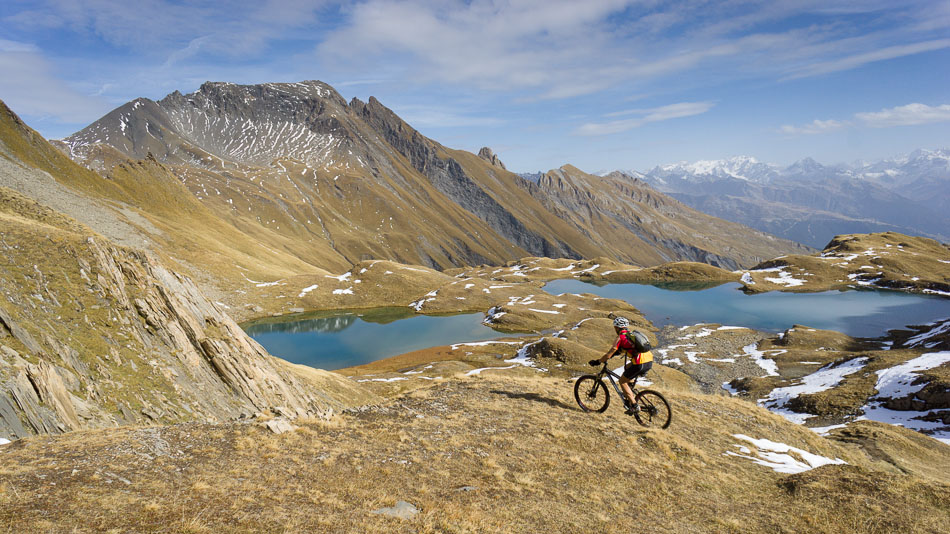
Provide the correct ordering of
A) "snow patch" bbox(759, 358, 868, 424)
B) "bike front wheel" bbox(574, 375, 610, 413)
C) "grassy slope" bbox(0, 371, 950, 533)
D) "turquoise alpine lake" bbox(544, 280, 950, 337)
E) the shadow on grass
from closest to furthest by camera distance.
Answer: "grassy slope" bbox(0, 371, 950, 533), "bike front wheel" bbox(574, 375, 610, 413), the shadow on grass, "snow patch" bbox(759, 358, 868, 424), "turquoise alpine lake" bbox(544, 280, 950, 337)

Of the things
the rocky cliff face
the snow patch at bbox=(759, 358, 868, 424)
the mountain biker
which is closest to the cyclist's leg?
the mountain biker

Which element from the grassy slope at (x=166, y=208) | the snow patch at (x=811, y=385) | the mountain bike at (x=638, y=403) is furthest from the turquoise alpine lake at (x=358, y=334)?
the mountain bike at (x=638, y=403)

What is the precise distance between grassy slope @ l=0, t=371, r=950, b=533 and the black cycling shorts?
245cm

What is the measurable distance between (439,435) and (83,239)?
3051 cm

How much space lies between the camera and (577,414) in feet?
64.1

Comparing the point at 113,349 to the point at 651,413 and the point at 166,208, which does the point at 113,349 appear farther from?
the point at 166,208

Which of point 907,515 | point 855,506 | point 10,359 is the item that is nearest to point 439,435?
point 855,506

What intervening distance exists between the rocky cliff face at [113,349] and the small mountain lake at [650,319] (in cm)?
5020

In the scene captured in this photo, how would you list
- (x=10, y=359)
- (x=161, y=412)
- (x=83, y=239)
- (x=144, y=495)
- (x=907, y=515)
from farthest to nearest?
(x=83, y=239), (x=161, y=412), (x=10, y=359), (x=907, y=515), (x=144, y=495)

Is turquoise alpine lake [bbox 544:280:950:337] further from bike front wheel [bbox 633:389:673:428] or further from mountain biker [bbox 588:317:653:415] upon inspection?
mountain biker [bbox 588:317:653:415]

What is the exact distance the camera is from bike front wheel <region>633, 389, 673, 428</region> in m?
18.2

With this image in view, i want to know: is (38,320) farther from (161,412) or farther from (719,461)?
(719,461)

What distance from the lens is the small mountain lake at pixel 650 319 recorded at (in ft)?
295

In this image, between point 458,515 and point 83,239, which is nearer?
point 458,515
